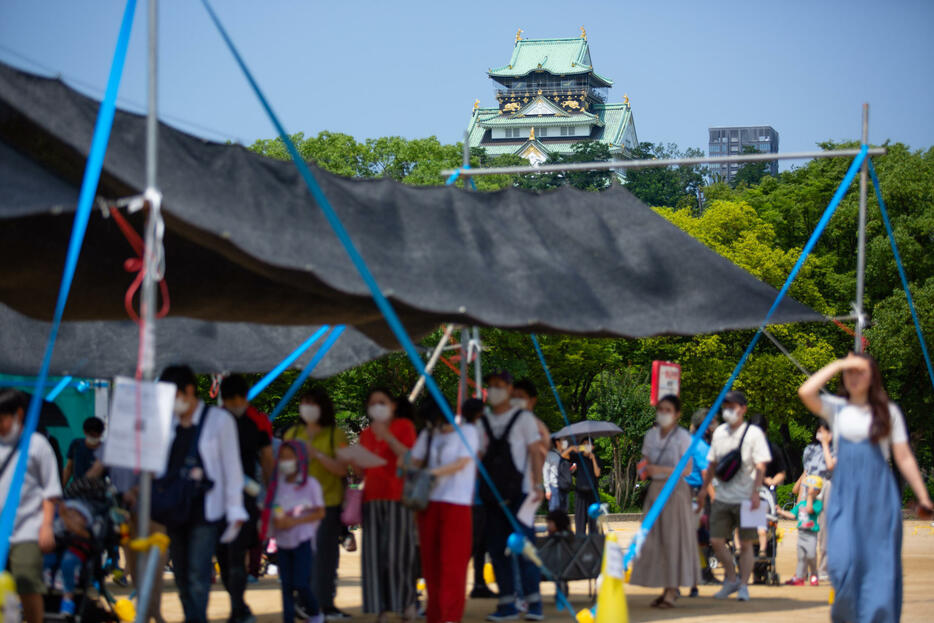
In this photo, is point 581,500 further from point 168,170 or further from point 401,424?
point 168,170

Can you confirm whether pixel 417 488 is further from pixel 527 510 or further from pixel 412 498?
pixel 527 510

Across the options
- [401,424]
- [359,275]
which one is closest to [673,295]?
[401,424]

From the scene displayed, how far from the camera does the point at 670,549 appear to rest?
11.2 metres

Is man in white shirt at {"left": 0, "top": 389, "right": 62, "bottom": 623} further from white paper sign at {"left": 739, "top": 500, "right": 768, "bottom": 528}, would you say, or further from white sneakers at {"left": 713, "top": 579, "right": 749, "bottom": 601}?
white paper sign at {"left": 739, "top": 500, "right": 768, "bottom": 528}

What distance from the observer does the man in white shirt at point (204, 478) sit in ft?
25.4

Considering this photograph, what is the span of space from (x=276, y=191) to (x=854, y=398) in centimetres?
401

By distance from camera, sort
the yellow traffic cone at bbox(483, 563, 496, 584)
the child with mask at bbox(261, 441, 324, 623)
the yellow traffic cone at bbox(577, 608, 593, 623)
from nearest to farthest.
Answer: the child with mask at bbox(261, 441, 324, 623), the yellow traffic cone at bbox(577, 608, 593, 623), the yellow traffic cone at bbox(483, 563, 496, 584)

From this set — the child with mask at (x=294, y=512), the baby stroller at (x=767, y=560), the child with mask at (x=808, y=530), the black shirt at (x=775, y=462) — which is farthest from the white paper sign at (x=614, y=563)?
the child with mask at (x=808, y=530)

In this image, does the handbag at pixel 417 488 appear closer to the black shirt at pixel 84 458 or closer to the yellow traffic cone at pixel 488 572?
the yellow traffic cone at pixel 488 572

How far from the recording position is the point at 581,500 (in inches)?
674

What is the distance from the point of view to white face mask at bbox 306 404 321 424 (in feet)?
30.7

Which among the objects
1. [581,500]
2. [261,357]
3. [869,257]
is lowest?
[581,500]

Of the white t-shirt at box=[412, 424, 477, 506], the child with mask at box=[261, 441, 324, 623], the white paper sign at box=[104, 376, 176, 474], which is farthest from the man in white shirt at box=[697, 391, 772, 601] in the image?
the white paper sign at box=[104, 376, 176, 474]

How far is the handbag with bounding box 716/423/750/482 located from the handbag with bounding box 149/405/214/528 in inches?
245
